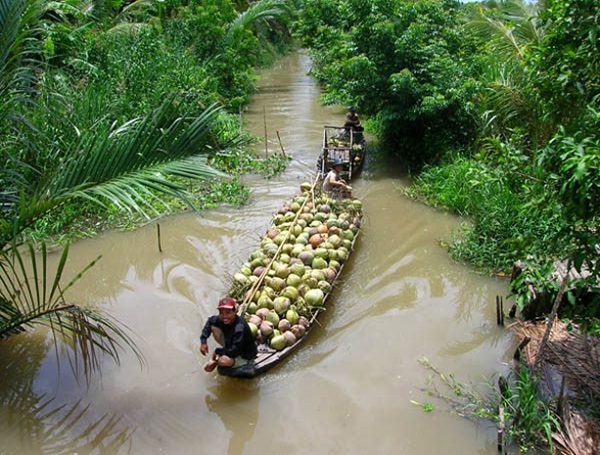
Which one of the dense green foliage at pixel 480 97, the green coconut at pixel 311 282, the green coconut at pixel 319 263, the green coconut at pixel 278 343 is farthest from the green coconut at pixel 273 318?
the dense green foliage at pixel 480 97

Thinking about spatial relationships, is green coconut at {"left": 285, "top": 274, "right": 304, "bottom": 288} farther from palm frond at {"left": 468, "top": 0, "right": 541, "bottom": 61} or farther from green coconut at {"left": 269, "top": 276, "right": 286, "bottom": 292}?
palm frond at {"left": 468, "top": 0, "right": 541, "bottom": 61}

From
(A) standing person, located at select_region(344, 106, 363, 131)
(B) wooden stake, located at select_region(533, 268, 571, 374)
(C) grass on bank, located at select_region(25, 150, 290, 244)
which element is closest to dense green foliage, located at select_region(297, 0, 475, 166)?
(A) standing person, located at select_region(344, 106, 363, 131)

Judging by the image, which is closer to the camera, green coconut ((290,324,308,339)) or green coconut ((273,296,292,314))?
green coconut ((290,324,308,339))

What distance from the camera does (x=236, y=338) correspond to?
193 inches

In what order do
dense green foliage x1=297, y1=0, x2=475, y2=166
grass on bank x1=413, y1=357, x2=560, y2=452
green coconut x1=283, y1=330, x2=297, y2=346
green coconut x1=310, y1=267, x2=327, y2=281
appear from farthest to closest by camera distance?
1. dense green foliage x1=297, y1=0, x2=475, y2=166
2. green coconut x1=310, y1=267, x2=327, y2=281
3. green coconut x1=283, y1=330, x2=297, y2=346
4. grass on bank x1=413, y1=357, x2=560, y2=452

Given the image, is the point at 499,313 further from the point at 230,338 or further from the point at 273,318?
the point at 230,338

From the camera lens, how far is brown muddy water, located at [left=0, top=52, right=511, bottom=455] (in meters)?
4.61

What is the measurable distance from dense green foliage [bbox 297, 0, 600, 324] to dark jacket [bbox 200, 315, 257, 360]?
2.46 m

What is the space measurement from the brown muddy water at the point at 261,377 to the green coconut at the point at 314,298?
339 millimetres

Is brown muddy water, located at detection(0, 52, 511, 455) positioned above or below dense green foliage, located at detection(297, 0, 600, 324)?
below

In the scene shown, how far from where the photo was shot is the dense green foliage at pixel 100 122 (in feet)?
12.5

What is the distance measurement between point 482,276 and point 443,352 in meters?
1.87

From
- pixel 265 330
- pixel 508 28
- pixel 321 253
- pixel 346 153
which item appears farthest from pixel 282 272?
pixel 508 28

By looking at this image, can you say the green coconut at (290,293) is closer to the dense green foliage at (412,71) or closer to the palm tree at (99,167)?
the palm tree at (99,167)
